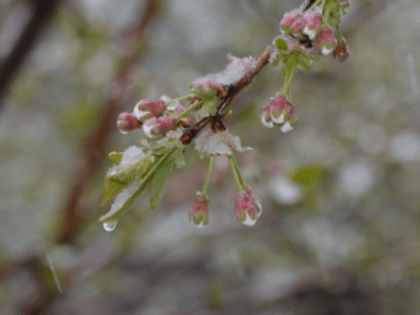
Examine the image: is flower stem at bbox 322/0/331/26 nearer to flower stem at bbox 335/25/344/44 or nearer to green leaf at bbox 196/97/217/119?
flower stem at bbox 335/25/344/44

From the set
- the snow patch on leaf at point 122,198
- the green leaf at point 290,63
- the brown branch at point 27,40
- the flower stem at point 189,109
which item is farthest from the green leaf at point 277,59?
the brown branch at point 27,40

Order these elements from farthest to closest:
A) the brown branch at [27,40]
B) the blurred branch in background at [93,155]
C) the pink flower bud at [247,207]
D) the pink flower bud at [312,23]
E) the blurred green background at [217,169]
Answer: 1. the blurred branch in background at [93,155]
2. the blurred green background at [217,169]
3. the brown branch at [27,40]
4. the pink flower bud at [247,207]
5. the pink flower bud at [312,23]

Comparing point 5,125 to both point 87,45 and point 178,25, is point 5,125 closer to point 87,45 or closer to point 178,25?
point 178,25

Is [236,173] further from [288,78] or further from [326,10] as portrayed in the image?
[326,10]

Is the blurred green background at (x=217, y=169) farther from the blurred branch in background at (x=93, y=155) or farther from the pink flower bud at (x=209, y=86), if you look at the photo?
the pink flower bud at (x=209, y=86)

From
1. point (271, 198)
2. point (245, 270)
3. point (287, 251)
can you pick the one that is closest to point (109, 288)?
point (245, 270)
